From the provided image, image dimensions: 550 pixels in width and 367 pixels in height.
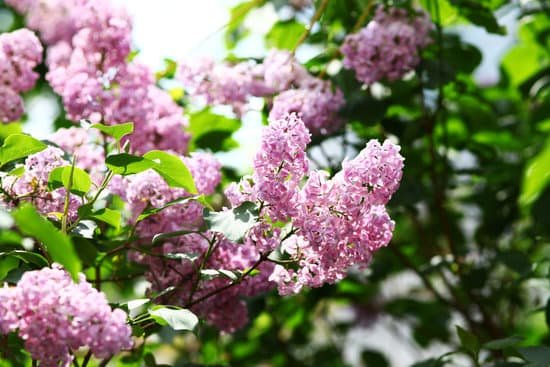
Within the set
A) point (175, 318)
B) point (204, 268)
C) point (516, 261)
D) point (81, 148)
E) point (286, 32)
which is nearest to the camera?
point (175, 318)

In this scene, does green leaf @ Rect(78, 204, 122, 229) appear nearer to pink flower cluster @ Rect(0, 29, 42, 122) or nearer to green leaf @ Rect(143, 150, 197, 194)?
green leaf @ Rect(143, 150, 197, 194)

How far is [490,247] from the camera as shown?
7.41 feet

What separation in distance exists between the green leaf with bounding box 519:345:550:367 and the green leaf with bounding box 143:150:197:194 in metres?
0.61

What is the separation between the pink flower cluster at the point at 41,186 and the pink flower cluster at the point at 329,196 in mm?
313

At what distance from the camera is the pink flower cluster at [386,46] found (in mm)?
1596

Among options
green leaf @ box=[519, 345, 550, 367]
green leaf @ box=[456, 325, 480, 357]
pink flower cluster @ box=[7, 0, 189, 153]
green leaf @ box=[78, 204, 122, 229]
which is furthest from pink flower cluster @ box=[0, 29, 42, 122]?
green leaf @ box=[519, 345, 550, 367]

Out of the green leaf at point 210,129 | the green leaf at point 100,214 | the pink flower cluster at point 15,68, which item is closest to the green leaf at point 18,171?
the green leaf at point 100,214

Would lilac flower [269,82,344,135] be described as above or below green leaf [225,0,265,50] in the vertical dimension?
below

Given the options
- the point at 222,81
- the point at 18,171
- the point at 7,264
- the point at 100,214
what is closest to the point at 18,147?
the point at 18,171

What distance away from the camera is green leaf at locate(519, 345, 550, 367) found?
1318mm

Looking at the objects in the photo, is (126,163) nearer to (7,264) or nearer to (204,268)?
(204,268)

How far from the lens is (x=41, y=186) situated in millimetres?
1218

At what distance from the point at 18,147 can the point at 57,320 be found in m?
0.34

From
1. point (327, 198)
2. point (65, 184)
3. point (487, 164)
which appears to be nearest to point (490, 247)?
point (487, 164)
